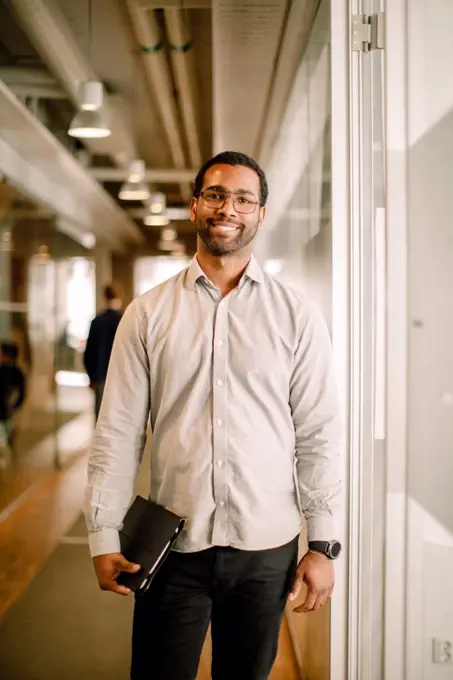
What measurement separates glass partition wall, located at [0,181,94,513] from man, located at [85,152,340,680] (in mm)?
3223

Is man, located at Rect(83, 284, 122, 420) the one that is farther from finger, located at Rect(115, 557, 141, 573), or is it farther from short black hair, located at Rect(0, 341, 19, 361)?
finger, located at Rect(115, 557, 141, 573)

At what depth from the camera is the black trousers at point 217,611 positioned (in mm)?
1372

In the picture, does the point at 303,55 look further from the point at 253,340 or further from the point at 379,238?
the point at 253,340

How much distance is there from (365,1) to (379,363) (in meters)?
1.02

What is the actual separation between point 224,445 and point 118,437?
251mm

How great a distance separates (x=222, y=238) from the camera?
1395 mm

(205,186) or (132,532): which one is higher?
(205,186)

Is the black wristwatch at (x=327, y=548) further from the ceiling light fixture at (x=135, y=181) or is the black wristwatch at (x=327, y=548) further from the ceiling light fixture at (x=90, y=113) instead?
the ceiling light fixture at (x=135, y=181)

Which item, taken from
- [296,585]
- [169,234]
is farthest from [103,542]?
[169,234]

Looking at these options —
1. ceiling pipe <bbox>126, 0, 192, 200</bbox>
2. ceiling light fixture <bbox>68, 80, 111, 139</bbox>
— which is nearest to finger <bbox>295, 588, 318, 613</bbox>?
ceiling pipe <bbox>126, 0, 192, 200</bbox>

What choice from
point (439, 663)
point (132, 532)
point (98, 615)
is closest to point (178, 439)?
point (132, 532)

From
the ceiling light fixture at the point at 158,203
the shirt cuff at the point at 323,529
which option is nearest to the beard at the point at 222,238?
the shirt cuff at the point at 323,529

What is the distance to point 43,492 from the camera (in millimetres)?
4773

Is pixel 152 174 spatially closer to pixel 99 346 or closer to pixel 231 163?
pixel 99 346
